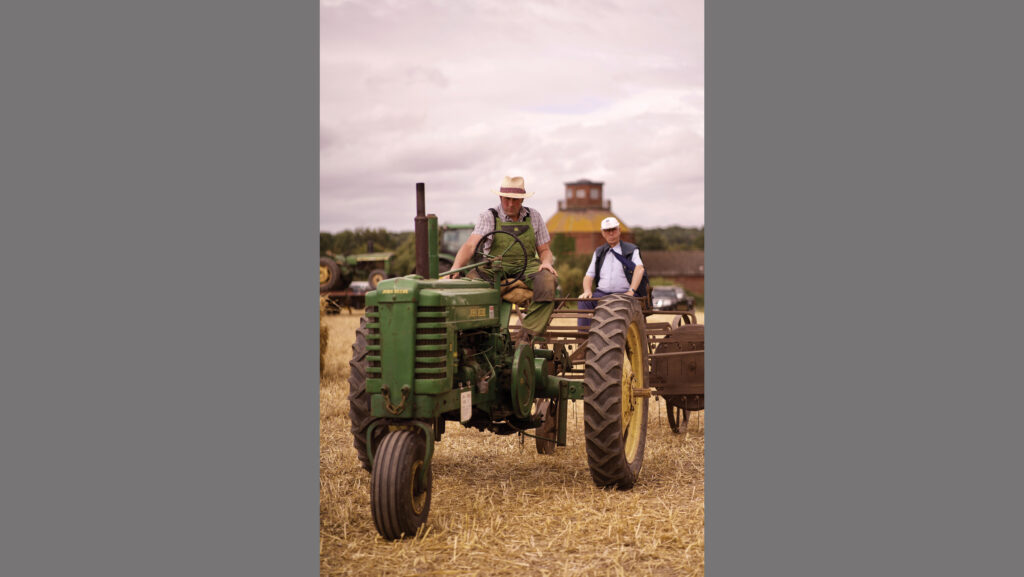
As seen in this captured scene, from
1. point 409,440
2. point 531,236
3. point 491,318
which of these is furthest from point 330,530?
point 531,236

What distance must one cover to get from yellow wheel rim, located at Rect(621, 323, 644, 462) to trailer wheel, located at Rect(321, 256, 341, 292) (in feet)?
52.4

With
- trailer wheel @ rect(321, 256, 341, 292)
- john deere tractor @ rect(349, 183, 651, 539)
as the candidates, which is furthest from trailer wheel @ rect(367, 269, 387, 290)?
john deere tractor @ rect(349, 183, 651, 539)

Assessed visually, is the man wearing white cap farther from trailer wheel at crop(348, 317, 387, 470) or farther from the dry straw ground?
trailer wheel at crop(348, 317, 387, 470)

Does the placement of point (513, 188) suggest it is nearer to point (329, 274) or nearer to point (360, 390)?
point (360, 390)

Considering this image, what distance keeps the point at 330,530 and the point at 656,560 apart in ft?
5.41

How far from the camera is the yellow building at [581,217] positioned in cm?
2267

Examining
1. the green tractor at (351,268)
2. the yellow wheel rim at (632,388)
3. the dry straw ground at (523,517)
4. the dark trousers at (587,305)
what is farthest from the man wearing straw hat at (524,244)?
the green tractor at (351,268)

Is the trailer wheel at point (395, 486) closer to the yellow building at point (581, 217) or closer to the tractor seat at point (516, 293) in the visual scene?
the tractor seat at point (516, 293)

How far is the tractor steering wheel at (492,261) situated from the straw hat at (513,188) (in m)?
0.27

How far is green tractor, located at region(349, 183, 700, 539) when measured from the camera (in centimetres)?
445

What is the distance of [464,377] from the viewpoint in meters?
4.96

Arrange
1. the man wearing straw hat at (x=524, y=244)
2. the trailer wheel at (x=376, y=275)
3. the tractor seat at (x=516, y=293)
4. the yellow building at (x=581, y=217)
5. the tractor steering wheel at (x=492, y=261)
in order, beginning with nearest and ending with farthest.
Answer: the tractor steering wheel at (x=492, y=261), the tractor seat at (x=516, y=293), the man wearing straw hat at (x=524, y=244), the trailer wheel at (x=376, y=275), the yellow building at (x=581, y=217)

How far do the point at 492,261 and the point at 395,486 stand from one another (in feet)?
5.66

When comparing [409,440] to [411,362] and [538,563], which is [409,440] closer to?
[411,362]
